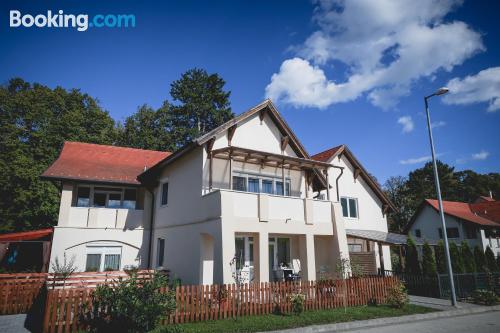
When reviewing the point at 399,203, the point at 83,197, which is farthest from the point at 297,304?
the point at 399,203

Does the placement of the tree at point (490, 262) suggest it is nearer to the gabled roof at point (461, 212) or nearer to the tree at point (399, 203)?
the gabled roof at point (461, 212)

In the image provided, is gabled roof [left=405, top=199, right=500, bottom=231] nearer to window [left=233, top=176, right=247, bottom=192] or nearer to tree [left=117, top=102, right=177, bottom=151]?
window [left=233, top=176, right=247, bottom=192]

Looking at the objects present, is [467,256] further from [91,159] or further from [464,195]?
[464,195]

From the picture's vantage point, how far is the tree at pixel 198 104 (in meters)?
43.6

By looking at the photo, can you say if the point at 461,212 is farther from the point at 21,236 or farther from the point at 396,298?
the point at 21,236

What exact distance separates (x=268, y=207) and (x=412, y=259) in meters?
12.1

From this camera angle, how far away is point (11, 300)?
37.0ft

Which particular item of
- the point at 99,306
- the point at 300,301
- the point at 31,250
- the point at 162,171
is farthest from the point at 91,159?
the point at 300,301

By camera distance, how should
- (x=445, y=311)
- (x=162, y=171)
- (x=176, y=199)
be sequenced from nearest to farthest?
(x=445, y=311) < (x=176, y=199) < (x=162, y=171)

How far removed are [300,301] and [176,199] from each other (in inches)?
333

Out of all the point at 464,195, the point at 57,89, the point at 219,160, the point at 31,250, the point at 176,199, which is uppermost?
the point at 57,89

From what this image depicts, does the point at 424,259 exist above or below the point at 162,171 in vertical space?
below

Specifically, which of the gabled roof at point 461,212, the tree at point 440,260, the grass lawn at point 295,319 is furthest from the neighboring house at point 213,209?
the gabled roof at point 461,212

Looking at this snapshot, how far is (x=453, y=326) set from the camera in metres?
10.2
